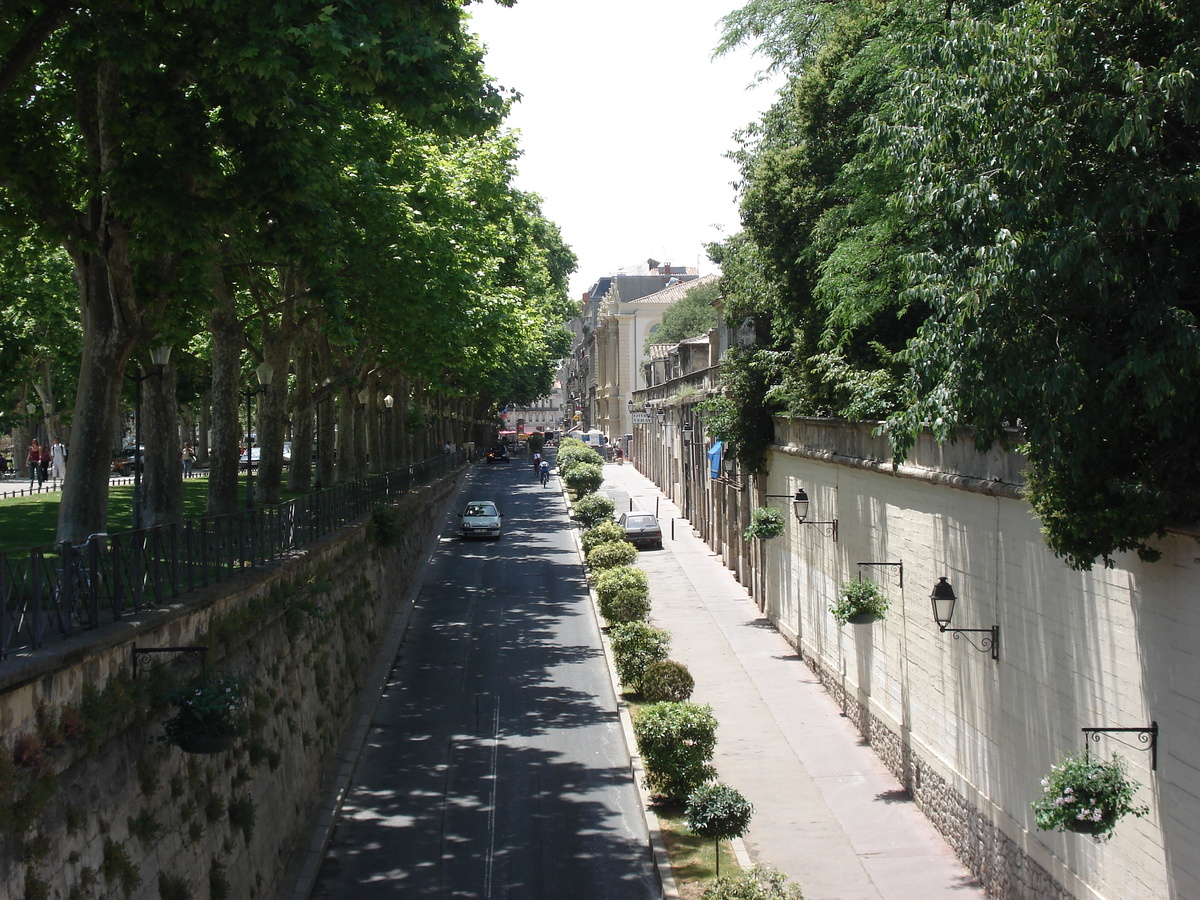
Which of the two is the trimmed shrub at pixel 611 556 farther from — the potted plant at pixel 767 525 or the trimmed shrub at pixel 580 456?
A: the trimmed shrub at pixel 580 456

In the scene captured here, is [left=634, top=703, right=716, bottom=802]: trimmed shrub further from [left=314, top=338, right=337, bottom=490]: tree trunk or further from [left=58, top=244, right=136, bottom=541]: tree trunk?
[left=314, top=338, right=337, bottom=490]: tree trunk

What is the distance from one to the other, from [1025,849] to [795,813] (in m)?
3.96

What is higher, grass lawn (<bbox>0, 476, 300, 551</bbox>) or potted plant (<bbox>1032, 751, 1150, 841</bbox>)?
grass lawn (<bbox>0, 476, 300, 551</bbox>)

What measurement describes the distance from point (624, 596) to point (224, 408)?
30.3ft

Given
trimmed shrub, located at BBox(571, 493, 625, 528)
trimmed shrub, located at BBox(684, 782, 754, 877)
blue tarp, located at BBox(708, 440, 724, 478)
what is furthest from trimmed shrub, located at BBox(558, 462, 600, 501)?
trimmed shrub, located at BBox(684, 782, 754, 877)

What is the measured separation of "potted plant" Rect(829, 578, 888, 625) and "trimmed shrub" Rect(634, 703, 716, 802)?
2436 millimetres

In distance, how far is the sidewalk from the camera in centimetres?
1269

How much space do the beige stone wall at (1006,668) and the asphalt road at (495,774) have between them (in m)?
3.99

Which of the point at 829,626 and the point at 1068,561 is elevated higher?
the point at 1068,561

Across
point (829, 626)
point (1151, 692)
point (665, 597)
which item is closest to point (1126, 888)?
point (1151, 692)

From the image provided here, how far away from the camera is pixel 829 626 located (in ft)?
66.2

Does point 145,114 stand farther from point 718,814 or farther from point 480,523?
point 480,523

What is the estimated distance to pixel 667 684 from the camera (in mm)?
18594

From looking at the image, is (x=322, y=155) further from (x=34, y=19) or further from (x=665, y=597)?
(x=665, y=597)
